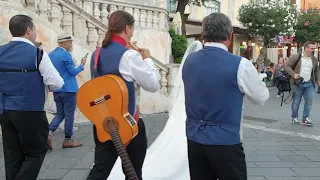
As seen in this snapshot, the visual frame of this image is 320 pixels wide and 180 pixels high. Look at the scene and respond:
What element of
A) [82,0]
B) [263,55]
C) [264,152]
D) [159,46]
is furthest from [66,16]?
[263,55]

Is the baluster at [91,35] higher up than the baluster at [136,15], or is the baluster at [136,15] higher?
the baluster at [136,15]

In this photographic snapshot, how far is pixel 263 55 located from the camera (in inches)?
1096

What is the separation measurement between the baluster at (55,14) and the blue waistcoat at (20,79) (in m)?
5.24

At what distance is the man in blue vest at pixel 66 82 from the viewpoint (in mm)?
6203

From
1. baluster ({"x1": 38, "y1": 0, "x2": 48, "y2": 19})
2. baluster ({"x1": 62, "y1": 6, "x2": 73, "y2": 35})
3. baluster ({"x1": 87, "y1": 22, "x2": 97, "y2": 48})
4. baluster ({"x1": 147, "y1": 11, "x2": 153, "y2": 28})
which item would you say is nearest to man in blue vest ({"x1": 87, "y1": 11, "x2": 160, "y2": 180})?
baluster ({"x1": 38, "y1": 0, "x2": 48, "y2": 19})

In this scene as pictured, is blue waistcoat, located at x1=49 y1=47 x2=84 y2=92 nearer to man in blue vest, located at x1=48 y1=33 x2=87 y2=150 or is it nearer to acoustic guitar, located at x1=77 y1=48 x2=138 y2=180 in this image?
man in blue vest, located at x1=48 y1=33 x2=87 y2=150

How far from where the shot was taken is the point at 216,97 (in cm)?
272

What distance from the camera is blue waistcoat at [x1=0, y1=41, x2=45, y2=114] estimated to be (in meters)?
3.59

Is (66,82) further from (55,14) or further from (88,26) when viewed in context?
(88,26)

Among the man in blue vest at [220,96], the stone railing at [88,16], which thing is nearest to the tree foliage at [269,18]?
the stone railing at [88,16]

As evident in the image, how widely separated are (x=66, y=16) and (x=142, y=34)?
11.8ft

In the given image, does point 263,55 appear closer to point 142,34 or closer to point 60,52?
point 142,34

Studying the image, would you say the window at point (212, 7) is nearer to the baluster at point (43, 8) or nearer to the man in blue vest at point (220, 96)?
the baluster at point (43, 8)

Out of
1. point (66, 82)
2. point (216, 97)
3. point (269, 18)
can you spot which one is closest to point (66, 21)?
point (66, 82)
